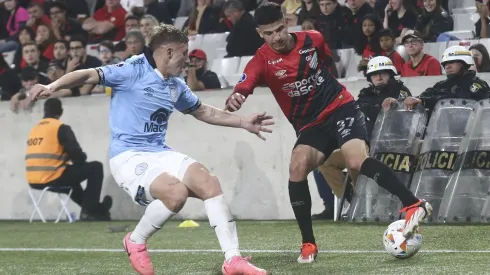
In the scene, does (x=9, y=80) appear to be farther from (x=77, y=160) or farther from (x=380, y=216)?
(x=380, y=216)

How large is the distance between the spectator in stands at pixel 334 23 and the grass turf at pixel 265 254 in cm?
286

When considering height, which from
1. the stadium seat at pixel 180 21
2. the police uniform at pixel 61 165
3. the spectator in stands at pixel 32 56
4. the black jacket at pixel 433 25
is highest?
the black jacket at pixel 433 25

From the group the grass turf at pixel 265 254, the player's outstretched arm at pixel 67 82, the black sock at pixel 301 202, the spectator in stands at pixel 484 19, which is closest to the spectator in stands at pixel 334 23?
the spectator in stands at pixel 484 19

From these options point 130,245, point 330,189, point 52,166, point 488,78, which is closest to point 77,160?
point 52,166

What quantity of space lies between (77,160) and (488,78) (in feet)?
19.9

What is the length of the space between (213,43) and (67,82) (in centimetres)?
969

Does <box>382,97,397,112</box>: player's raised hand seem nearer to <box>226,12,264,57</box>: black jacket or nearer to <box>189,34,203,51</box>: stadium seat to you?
<box>226,12,264,57</box>: black jacket

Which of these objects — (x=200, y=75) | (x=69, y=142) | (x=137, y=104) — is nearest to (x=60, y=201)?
(x=69, y=142)

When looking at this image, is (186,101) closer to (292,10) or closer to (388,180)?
(388,180)

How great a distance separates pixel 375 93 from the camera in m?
12.5

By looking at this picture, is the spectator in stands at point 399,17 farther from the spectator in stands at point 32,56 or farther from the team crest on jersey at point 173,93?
the team crest on jersey at point 173,93

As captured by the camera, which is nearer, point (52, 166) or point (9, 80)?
point (52, 166)

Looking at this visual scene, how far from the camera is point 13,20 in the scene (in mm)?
20375

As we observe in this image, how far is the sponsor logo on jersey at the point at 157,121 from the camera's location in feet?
25.1
